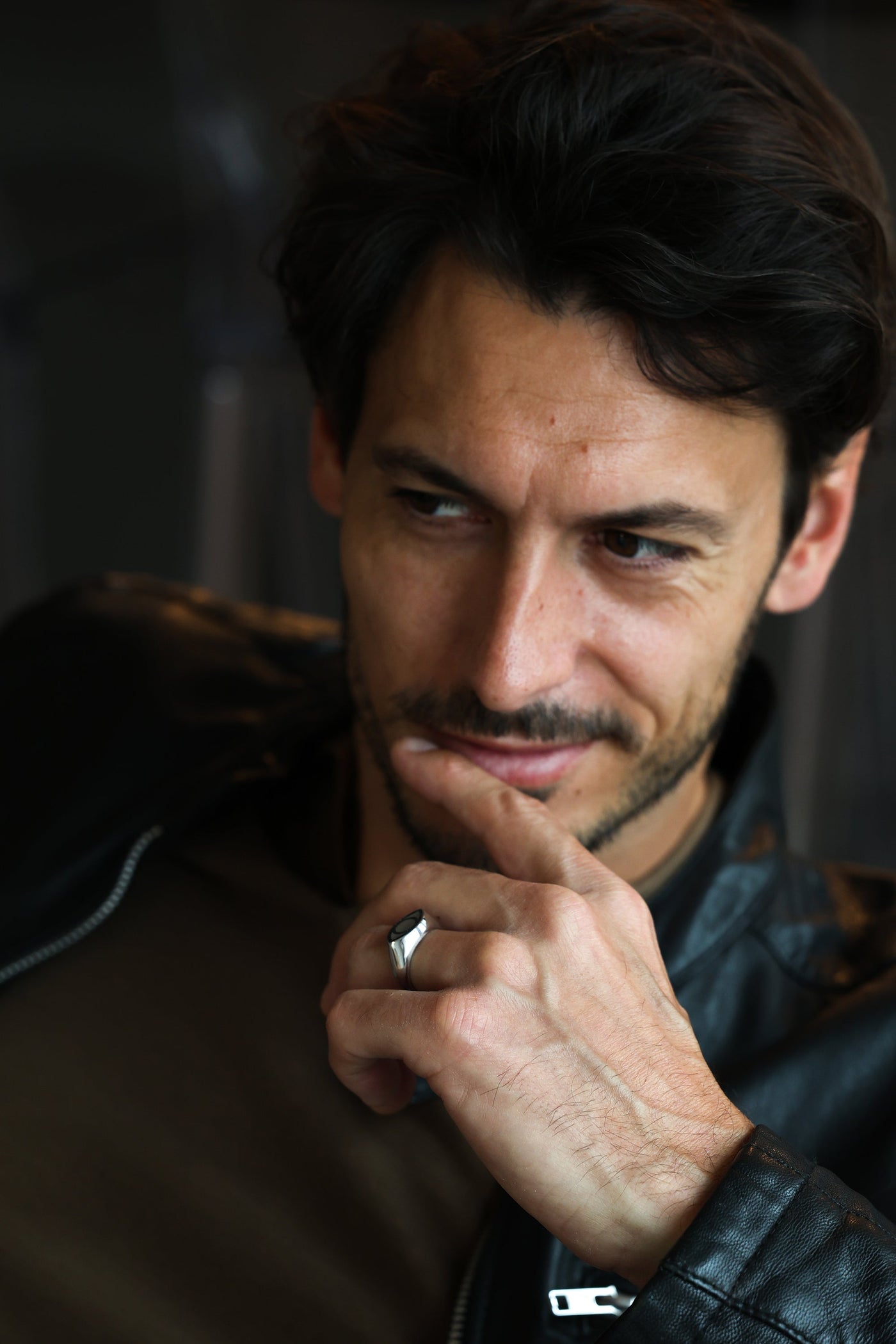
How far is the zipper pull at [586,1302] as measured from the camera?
1.02 meters

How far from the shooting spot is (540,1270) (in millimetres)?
1025

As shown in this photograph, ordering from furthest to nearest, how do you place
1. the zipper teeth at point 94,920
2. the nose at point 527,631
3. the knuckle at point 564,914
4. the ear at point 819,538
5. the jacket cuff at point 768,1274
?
the ear at point 819,538 → the zipper teeth at point 94,920 → the nose at point 527,631 → the knuckle at point 564,914 → the jacket cuff at point 768,1274

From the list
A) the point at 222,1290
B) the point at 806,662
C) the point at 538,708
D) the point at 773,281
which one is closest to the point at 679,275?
the point at 773,281

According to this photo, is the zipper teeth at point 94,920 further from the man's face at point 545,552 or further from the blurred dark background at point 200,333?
the blurred dark background at point 200,333

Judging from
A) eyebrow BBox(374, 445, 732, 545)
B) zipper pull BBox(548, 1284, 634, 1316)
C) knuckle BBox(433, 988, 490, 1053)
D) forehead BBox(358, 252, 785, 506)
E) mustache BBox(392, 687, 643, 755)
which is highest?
forehead BBox(358, 252, 785, 506)

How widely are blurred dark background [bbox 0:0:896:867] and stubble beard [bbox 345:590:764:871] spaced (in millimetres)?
903

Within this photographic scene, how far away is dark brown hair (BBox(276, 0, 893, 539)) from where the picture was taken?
3.73 ft

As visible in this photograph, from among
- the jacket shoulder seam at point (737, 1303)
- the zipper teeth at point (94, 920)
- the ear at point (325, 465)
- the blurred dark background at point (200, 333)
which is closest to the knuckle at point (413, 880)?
the jacket shoulder seam at point (737, 1303)

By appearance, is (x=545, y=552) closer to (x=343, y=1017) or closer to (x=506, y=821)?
(x=506, y=821)

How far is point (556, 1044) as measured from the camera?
92 centimetres

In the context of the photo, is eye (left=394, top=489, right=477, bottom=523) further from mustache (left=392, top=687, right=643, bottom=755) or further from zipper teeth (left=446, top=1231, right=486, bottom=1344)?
zipper teeth (left=446, top=1231, right=486, bottom=1344)

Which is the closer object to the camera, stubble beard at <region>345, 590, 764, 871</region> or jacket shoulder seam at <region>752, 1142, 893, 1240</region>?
jacket shoulder seam at <region>752, 1142, 893, 1240</region>

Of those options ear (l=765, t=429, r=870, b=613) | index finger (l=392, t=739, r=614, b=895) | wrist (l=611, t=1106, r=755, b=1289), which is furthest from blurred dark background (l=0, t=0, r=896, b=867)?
wrist (l=611, t=1106, r=755, b=1289)

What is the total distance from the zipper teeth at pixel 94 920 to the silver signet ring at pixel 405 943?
19.0 inches
